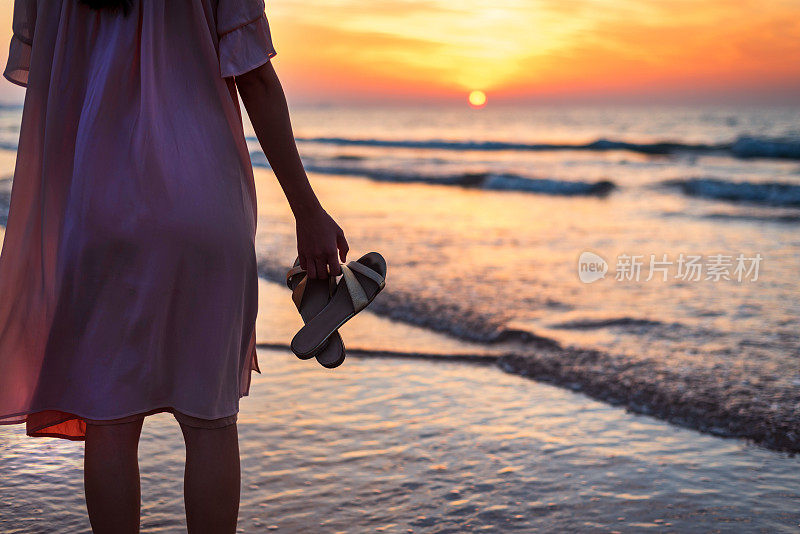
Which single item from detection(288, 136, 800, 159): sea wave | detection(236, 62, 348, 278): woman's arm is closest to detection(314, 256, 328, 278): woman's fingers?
detection(236, 62, 348, 278): woman's arm

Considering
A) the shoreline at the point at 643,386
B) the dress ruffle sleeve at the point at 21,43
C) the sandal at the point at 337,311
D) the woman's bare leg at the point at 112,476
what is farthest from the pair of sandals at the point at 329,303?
the shoreline at the point at 643,386

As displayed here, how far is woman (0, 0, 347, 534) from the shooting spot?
1297 mm

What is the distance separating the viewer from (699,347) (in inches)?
153

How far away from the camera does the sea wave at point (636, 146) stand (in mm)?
19969

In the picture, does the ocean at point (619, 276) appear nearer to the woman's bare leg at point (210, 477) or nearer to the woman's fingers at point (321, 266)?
the woman's fingers at point (321, 266)

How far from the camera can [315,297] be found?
1.63m

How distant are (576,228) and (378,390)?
5766 mm

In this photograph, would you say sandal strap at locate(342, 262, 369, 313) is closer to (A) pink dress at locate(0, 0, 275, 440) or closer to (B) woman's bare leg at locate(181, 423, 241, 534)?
(A) pink dress at locate(0, 0, 275, 440)

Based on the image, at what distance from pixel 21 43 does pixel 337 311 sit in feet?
2.64

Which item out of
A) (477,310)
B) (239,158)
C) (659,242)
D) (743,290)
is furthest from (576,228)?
(239,158)

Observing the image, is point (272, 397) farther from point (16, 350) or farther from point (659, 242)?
point (659, 242)

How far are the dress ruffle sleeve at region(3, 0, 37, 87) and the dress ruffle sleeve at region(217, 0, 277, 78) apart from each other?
404 mm

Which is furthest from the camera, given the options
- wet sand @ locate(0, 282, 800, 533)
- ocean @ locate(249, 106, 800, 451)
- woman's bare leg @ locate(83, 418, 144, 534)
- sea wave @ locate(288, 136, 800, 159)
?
sea wave @ locate(288, 136, 800, 159)

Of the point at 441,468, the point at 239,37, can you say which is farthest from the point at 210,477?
the point at 441,468
